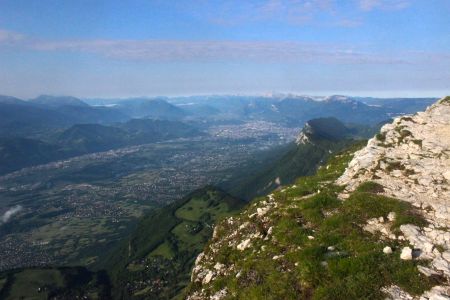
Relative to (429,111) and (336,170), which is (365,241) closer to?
(336,170)

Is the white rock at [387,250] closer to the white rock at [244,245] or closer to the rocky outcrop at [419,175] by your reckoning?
the rocky outcrop at [419,175]

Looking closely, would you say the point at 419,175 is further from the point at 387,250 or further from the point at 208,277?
the point at 208,277

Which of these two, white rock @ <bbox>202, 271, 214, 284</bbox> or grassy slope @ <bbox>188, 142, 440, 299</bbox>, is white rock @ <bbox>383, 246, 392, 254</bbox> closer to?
grassy slope @ <bbox>188, 142, 440, 299</bbox>

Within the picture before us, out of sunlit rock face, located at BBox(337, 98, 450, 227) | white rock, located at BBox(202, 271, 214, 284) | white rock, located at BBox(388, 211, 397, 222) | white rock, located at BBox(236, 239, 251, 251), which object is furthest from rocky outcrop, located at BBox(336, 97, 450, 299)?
white rock, located at BBox(202, 271, 214, 284)

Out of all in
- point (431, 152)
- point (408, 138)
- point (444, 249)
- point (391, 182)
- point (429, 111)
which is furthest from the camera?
point (429, 111)

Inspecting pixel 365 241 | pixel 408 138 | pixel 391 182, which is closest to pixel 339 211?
pixel 365 241

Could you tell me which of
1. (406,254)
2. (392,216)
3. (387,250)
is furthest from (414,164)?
(406,254)
